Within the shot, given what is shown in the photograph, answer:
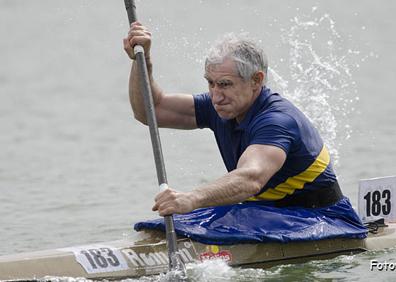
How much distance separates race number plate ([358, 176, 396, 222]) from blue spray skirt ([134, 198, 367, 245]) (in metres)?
0.77

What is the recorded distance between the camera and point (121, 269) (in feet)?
20.4

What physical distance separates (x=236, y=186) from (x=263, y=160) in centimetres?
26

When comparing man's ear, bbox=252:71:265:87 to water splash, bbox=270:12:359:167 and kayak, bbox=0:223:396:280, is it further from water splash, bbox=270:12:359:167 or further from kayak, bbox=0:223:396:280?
water splash, bbox=270:12:359:167

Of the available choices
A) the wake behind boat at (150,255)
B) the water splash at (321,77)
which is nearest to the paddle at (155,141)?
the wake behind boat at (150,255)

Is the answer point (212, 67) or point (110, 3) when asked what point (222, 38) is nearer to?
point (212, 67)

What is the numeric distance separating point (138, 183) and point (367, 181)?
13.6 feet

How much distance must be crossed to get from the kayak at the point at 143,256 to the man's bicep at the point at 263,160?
1.74 feet

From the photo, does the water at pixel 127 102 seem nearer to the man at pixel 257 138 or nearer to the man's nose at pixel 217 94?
the man at pixel 257 138

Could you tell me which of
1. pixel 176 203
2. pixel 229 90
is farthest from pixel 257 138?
pixel 176 203

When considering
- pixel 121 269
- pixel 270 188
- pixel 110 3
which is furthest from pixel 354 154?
pixel 110 3

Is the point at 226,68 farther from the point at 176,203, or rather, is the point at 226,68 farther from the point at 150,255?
the point at 150,255

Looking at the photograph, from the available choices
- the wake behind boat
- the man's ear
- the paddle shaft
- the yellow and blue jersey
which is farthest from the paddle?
the man's ear

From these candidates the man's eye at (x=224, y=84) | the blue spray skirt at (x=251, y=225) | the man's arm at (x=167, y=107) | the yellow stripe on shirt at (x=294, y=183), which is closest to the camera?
the blue spray skirt at (x=251, y=225)

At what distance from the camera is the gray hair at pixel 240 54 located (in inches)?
259
